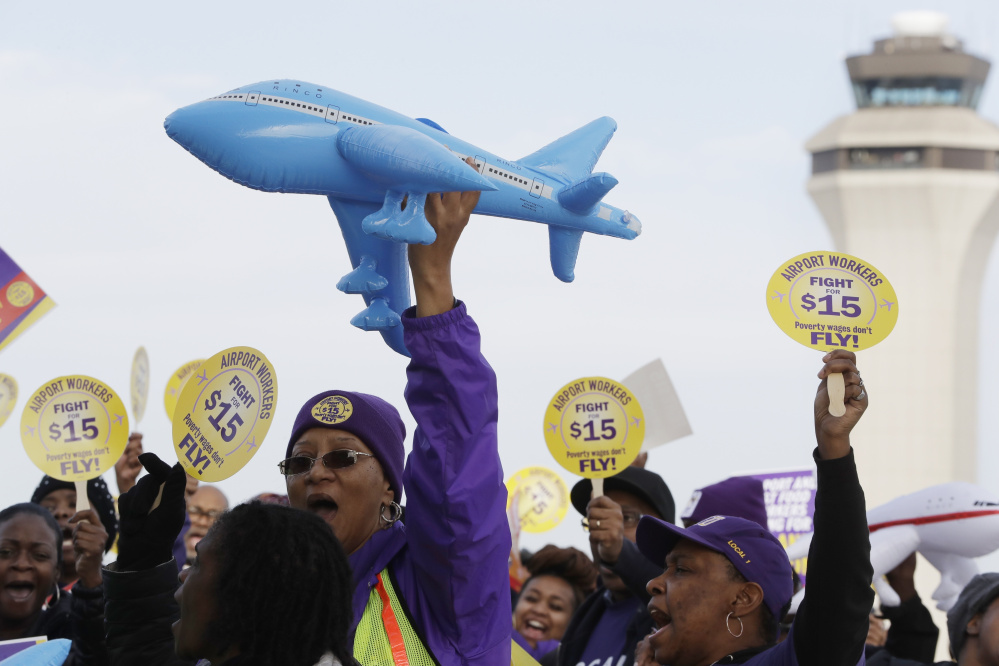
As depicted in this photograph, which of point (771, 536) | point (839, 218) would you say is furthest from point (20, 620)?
point (839, 218)

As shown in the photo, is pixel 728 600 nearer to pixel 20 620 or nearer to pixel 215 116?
pixel 215 116

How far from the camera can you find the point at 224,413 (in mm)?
3492

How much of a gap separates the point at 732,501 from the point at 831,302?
1.43 metres

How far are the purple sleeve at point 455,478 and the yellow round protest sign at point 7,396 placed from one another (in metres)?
4.09

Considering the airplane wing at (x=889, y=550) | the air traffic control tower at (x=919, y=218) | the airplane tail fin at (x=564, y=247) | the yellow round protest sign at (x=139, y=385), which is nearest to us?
the airplane tail fin at (x=564, y=247)

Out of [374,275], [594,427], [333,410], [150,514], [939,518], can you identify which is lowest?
[939,518]

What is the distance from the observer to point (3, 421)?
623 cm

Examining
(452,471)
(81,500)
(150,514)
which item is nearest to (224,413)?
(150,514)

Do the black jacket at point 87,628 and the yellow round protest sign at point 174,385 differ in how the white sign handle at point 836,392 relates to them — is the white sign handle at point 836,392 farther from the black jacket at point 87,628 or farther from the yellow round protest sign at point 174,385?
the yellow round protest sign at point 174,385

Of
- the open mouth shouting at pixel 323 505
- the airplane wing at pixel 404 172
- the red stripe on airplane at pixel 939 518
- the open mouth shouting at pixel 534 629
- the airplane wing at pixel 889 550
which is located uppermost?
the airplane wing at pixel 404 172

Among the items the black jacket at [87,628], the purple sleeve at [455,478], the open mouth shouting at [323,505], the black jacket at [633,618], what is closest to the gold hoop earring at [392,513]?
the open mouth shouting at [323,505]

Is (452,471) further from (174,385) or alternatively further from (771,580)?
(174,385)

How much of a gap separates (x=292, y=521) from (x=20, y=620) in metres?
2.52

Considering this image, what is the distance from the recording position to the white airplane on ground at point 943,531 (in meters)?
5.23
